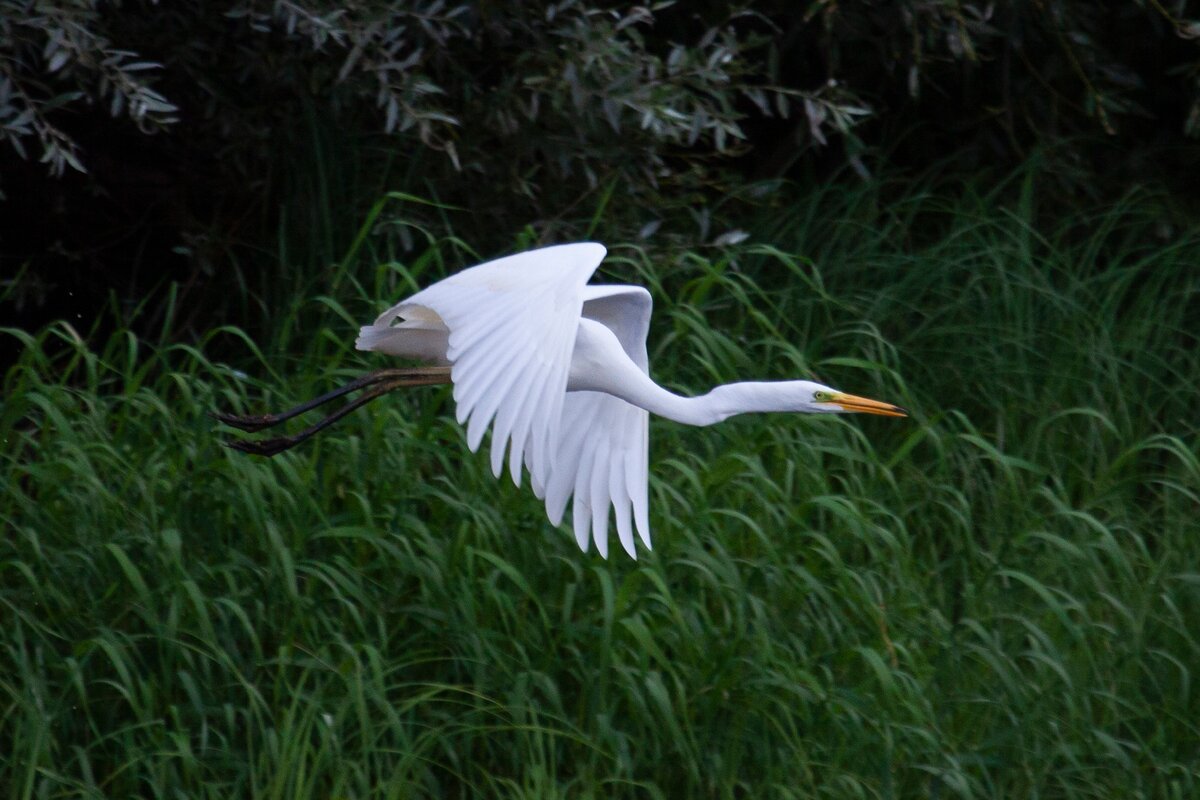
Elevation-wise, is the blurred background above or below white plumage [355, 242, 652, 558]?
below

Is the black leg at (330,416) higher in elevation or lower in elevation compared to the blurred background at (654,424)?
higher

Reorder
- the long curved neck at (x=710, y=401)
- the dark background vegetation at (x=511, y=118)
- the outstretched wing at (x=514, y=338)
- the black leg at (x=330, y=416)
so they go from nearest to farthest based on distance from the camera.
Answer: the outstretched wing at (x=514, y=338) → the long curved neck at (x=710, y=401) → the black leg at (x=330, y=416) → the dark background vegetation at (x=511, y=118)

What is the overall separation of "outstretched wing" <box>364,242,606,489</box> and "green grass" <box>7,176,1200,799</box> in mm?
620

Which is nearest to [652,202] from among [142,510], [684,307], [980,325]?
[684,307]

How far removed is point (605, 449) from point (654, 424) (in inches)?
31.6

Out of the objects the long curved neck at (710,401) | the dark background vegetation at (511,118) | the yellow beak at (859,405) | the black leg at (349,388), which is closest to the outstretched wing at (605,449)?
the long curved neck at (710,401)

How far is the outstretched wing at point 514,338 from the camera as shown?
2.77 meters

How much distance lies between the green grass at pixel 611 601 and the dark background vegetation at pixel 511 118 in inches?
17.3

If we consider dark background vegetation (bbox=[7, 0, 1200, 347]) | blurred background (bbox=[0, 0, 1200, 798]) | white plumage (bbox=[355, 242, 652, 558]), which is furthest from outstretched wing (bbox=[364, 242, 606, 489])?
dark background vegetation (bbox=[7, 0, 1200, 347])

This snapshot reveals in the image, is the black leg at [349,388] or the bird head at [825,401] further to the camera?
the black leg at [349,388]

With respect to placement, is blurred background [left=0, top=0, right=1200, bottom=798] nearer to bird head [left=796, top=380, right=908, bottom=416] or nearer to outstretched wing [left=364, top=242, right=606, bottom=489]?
bird head [left=796, top=380, right=908, bottom=416]

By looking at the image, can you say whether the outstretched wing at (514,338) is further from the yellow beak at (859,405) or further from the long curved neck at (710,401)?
the yellow beak at (859,405)

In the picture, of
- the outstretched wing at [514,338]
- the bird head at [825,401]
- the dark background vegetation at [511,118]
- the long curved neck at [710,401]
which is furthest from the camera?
the dark background vegetation at [511,118]

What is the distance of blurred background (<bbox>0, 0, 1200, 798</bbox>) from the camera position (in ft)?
11.8
